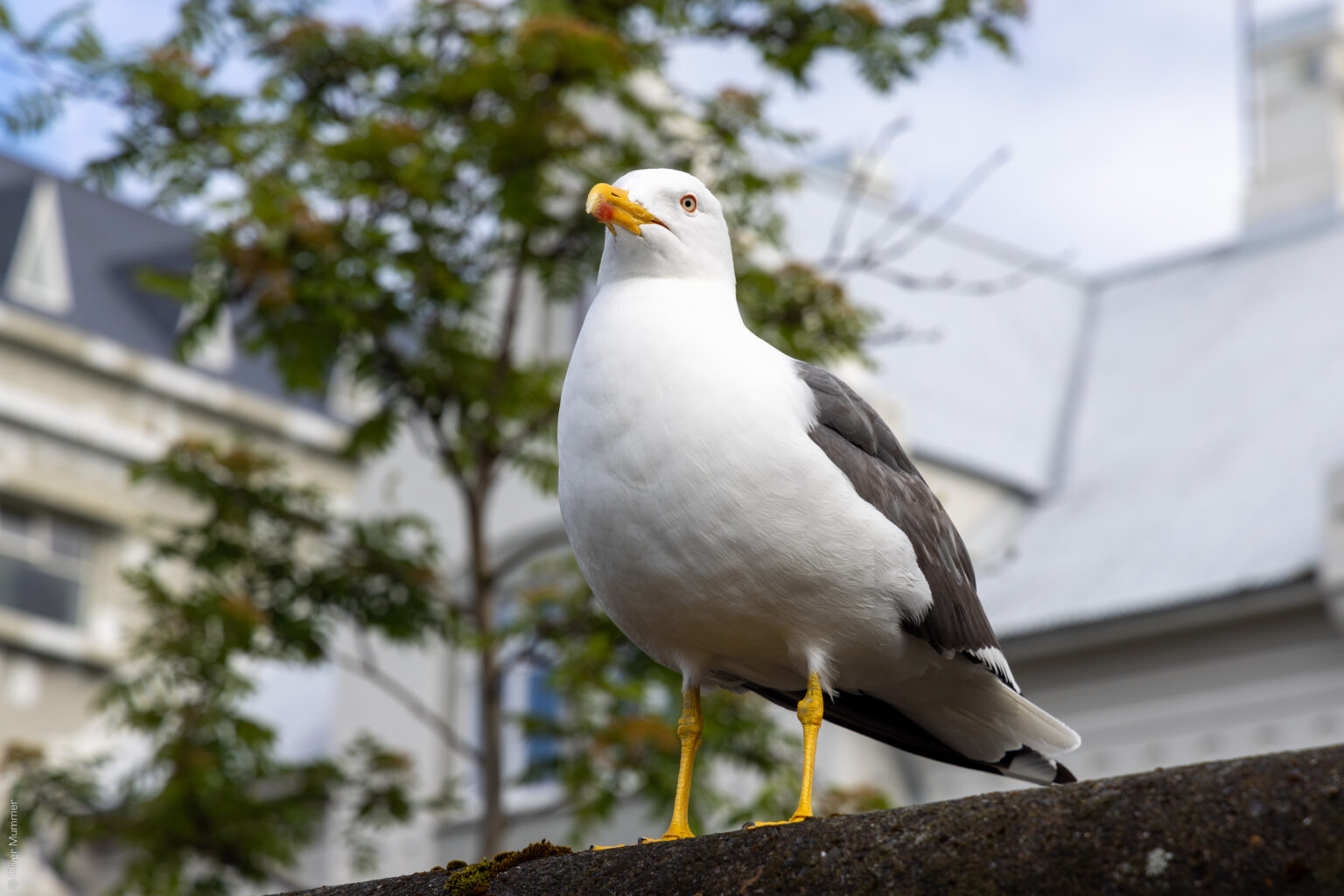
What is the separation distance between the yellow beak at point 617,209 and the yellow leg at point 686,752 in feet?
3.32

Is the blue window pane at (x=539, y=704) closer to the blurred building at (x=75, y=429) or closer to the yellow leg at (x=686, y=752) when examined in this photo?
the yellow leg at (x=686, y=752)

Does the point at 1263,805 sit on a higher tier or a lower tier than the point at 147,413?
lower

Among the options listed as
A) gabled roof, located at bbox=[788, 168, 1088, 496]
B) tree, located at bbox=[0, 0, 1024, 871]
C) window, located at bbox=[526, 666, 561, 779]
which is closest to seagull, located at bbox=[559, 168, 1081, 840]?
tree, located at bbox=[0, 0, 1024, 871]

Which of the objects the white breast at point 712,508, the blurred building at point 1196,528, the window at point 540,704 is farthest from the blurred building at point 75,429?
the white breast at point 712,508

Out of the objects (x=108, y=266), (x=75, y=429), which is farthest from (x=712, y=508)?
(x=108, y=266)

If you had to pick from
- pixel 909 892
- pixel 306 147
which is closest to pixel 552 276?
pixel 306 147

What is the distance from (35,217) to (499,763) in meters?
31.1

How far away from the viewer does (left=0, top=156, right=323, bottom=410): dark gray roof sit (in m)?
38.8

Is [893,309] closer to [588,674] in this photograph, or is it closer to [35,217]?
[588,674]

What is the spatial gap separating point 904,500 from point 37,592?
111 ft

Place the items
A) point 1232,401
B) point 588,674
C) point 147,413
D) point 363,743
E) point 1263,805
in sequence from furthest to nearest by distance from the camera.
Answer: point 147,413
point 1232,401
point 363,743
point 588,674
point 1263,805

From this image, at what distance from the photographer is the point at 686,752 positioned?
4.23 meters

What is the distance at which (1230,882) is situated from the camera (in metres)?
2.67

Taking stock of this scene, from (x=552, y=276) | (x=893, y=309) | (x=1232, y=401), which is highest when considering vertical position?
(x=893, y=309)
